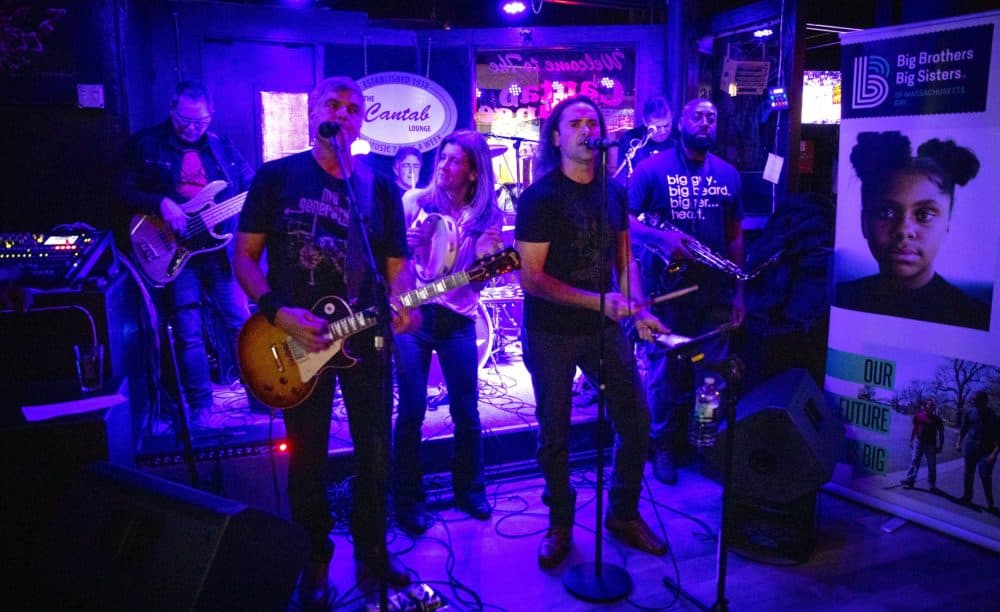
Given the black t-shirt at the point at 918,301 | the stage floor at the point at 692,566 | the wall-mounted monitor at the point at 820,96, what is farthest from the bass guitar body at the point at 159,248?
the wall-mounted monitor at the point at 820,96

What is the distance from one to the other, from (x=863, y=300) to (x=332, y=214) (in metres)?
2.95

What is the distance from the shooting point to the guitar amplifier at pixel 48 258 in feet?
11.5

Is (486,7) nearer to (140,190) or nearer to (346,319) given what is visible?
(140,190)

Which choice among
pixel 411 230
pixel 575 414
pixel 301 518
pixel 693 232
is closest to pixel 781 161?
pixel 693 232

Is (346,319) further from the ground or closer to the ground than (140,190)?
closer to the ground

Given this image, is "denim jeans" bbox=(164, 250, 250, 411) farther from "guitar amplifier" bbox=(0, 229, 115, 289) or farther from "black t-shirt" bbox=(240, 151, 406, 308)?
"black t-shirt" bbox=(240, 151, 406, 308)

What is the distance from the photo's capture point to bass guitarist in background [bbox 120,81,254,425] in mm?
4586

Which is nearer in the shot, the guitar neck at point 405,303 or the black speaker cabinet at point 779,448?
the guitar neck at point 405,303

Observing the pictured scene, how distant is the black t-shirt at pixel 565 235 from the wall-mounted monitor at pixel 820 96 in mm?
8440

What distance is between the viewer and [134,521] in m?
2.22

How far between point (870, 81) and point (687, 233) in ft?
4.10

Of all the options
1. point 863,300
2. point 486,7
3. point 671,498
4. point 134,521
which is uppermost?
point 486,7

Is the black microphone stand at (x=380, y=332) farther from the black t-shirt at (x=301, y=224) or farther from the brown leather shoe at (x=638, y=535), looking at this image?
the brown leather shoe at (x=638, y=535)

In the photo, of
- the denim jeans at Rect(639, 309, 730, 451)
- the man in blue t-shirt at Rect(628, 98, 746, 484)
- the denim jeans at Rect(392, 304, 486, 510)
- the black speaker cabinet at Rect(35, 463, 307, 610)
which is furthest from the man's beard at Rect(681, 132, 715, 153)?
the black speaker cabinet at Rect(35, 463, 307, 610)
